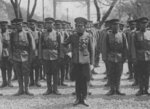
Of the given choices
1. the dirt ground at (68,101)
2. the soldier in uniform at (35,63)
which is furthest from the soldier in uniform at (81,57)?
the soldier in uniform at (35,63)

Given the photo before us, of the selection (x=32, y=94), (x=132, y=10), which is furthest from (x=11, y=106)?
(x=132, y=10)

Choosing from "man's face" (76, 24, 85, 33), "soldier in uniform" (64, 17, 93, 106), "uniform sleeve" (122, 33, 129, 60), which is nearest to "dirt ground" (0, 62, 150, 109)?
"soldier in uniform" (64, 17, 93, 106)

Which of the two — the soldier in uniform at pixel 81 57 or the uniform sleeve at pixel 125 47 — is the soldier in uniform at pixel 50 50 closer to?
the soldier in uniform at pixel 81 57

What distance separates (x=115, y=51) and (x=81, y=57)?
61.5 inches

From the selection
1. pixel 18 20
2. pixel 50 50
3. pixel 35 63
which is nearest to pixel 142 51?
pixel 50 50

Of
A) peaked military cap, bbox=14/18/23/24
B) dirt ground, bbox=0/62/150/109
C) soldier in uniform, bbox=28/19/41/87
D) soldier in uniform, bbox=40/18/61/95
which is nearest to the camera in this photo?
dirt ground, bbox=0/62/150/109

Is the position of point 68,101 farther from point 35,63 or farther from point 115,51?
point 35,63

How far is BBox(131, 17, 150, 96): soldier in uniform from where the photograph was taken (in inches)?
275

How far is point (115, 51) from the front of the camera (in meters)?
7.19

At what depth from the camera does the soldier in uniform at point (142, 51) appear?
6.99 metres

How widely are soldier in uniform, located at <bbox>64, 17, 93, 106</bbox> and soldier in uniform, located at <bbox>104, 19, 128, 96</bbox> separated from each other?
122cm

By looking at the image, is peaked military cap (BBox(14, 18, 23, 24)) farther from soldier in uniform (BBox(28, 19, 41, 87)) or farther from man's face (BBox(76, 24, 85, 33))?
man's face (BBox(76, 24, 85, 33))

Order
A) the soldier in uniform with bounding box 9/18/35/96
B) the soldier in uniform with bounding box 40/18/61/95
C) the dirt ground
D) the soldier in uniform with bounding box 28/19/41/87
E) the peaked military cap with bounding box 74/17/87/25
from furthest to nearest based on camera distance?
the soldier in uniform with bounding box 28/19/41/87, the soldier in uniform with bounding box 40/18/61/95, the soldier in uniform with bounding box 9/18/35/96, the dirt ground, the peaked military cap with bounding box 74/17/87/25

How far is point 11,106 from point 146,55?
395 cm
